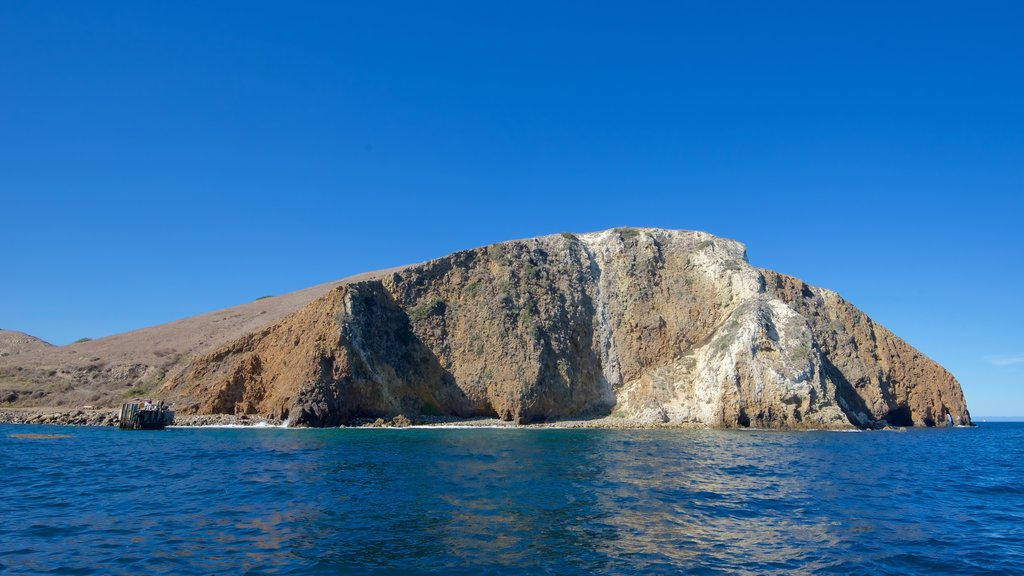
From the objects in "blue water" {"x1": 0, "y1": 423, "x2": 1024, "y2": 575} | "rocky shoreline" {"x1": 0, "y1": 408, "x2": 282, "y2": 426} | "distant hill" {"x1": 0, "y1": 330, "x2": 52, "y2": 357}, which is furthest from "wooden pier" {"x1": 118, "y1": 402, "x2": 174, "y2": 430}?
"distant hill" {"x1": 0, "y1": 330, "x2": 52, "y2": 357}

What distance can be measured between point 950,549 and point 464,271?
187 ft

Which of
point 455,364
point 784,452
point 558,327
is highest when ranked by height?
point 558,327

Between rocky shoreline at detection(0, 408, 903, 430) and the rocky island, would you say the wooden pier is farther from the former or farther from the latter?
the rocky island

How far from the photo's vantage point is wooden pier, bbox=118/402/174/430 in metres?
50.5

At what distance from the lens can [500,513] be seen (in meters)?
16.1

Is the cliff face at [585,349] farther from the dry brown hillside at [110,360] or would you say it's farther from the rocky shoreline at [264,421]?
the dry brown hillside at [110,360]

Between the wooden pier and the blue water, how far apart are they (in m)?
20.2

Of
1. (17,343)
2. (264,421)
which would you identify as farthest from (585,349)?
(17,343)

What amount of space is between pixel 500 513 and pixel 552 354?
154ft

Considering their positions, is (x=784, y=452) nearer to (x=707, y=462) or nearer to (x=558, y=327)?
(x=707, y=462)

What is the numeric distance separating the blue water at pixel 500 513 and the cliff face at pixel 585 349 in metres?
24.2

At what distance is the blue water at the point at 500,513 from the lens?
11883 millimetres

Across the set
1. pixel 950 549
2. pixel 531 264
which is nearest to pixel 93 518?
pixel 950 549

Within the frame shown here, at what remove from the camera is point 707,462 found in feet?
90.8
